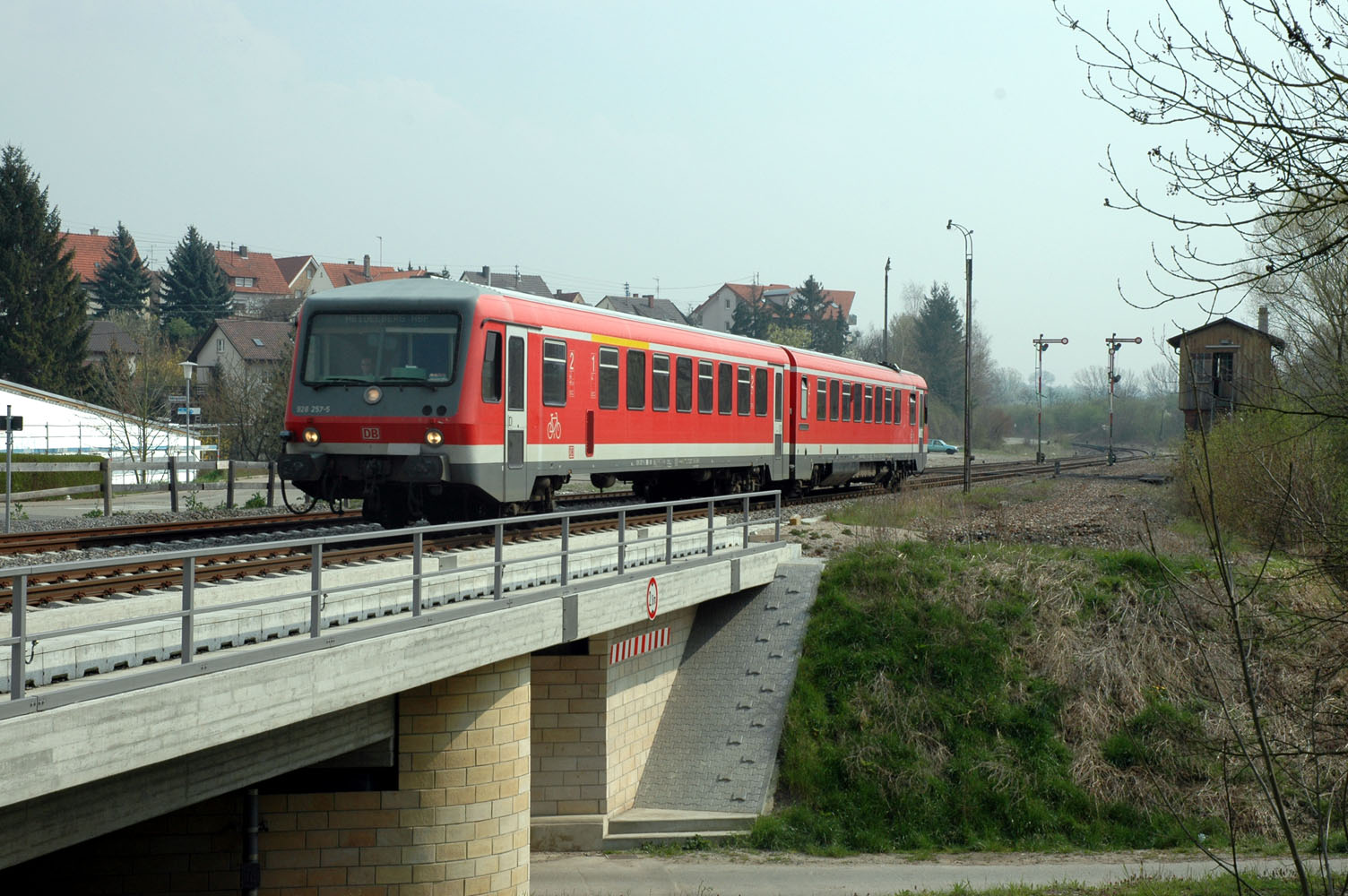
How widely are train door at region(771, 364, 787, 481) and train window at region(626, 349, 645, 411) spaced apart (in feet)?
19.2

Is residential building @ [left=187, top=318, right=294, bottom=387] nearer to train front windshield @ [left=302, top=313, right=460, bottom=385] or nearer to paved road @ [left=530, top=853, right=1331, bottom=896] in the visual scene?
train front windshield @ [left=302, top=313, right=460, bottom=385]

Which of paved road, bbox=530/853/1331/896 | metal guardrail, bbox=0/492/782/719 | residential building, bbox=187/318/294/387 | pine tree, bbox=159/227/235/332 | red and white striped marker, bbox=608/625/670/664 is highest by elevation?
pine tree, bbox=159/227/235/332

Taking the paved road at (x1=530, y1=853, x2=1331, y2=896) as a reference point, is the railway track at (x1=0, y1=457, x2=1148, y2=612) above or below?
above

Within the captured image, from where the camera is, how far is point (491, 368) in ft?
50.7

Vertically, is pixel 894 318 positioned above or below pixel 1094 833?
above

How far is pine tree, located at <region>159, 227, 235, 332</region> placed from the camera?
85.1m

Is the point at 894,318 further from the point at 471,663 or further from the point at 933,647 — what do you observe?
the point at 471,663

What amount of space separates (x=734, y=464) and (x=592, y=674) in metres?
7.68

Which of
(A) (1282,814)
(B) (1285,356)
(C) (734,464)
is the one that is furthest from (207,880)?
(B) (1285,356)

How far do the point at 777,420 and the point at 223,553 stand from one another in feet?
59.1

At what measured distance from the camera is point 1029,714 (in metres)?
18.1

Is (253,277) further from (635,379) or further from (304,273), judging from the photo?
(635,379)

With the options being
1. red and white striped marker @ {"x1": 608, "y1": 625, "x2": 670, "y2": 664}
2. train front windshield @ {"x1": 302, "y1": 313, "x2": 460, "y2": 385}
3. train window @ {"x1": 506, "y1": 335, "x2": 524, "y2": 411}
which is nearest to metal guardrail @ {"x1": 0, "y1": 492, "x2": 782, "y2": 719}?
train window @ {"x1": 506, "y1": 335, "x2": 524, "y2": 411}

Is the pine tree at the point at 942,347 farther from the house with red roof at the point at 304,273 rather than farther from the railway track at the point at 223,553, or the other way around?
the railway track at the point at 223,553
